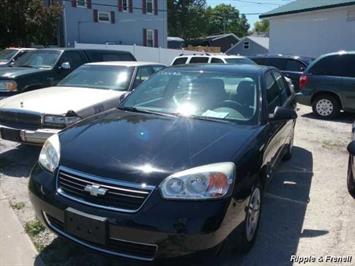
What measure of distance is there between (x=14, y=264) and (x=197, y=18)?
6881cm

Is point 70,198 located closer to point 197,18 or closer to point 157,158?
point 157,158

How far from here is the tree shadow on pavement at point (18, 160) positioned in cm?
582

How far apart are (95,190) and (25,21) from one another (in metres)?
22.7

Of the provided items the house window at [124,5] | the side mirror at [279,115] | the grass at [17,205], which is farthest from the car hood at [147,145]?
the house window at [124,5]

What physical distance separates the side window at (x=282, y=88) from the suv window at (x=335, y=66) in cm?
454

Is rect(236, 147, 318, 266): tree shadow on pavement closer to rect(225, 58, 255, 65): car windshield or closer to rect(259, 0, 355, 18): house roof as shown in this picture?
rect(225, 58, 255, 65): car windshield

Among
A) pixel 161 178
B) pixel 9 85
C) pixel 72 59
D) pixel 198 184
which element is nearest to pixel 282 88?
pixel 198 184

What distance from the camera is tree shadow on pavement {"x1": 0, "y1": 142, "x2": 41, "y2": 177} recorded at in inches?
229

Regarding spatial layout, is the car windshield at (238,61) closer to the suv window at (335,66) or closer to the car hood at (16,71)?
the suv window at (335,66)

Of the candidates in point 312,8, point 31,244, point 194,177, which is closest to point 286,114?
point 194,177

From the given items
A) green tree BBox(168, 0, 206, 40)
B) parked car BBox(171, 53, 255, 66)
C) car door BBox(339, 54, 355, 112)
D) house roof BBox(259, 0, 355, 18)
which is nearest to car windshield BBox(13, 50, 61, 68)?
parked car BBox(171, 53, 255, 66)

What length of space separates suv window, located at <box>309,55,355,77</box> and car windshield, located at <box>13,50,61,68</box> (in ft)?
20.5

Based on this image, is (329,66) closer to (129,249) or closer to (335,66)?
(335,66)

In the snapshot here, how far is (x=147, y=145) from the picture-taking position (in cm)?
350
